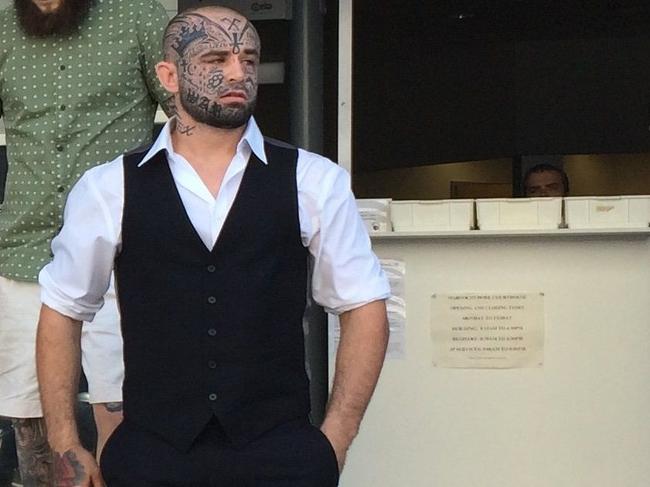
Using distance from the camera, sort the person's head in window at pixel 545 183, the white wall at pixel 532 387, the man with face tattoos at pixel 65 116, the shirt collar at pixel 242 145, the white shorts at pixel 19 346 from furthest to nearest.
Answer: the person's head in window at pixel 545 183 → the white wall at pixel 532 387 → the white shorts at pixel 19 346 → the man with face tattoos at pixel 65 116 → the shirt collar at pixel 242 145

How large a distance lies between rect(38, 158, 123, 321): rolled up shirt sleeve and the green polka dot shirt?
1.68 ft

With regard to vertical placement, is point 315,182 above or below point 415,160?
below

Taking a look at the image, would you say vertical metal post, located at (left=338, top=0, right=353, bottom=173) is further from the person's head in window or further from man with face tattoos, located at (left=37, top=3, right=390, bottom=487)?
man with face tattoos, located at (left=37, top=3, right=390, bottom=487)

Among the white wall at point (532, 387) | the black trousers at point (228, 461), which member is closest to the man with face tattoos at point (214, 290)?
the black trousers at point (228, 461)

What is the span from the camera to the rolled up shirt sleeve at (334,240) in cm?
199

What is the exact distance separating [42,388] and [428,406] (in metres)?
2.02

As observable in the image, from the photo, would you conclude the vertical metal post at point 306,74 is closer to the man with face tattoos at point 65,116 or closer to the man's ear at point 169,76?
the man with face tattoos at point 65,116

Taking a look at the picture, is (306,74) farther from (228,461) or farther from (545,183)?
(228,461)

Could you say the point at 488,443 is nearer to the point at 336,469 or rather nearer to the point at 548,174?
the point at 548,174

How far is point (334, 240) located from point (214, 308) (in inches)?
10.2

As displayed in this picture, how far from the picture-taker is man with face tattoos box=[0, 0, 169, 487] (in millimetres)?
2568

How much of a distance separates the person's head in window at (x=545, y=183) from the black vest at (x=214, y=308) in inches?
109


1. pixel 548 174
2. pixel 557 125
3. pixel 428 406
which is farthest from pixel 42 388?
pixel 557 125

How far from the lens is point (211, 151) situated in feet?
6.73
